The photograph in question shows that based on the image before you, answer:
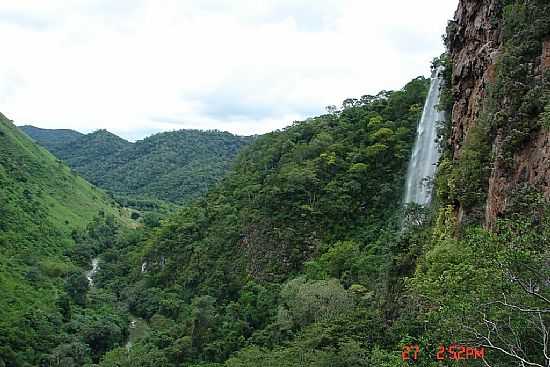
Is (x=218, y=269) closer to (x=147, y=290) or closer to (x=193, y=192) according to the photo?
(x=147, y=290)

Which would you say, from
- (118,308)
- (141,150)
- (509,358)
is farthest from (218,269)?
(141,150)

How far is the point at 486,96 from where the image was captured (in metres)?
15.8

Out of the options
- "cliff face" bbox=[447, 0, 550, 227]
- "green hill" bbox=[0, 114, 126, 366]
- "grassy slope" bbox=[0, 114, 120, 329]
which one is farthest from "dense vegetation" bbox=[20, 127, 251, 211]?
"cliff face" bbox=[447, 0, 550, 227]

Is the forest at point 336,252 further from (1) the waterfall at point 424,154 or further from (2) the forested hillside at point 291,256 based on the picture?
(1) the waterfall at point 424,154

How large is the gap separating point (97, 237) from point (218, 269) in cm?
3613

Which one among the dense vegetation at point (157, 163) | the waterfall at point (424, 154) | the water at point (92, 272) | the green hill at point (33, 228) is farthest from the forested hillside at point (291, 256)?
the dense vegetation at point (157, 163)

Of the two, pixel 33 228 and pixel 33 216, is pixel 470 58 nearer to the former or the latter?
pixel 33 228

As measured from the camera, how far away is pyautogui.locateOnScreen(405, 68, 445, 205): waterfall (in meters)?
29.0

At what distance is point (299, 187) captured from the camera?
3556 centimetres

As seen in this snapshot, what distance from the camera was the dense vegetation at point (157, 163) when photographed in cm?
10806

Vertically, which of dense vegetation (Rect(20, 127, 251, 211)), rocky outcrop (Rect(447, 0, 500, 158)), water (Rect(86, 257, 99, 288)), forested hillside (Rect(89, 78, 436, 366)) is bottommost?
water (Rect(86, 257, 99, 288))

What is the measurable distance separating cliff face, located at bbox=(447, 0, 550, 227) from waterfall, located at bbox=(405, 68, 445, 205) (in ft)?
22.7

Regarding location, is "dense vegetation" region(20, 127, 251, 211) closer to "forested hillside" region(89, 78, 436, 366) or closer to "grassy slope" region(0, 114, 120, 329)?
"grassy slope" region(0, 114, 120, 329)

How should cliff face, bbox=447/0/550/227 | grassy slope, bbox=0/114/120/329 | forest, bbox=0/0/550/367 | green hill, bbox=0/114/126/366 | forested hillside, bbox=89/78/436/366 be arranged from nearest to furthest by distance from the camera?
1. forest, bbox=0/0/550/367
2. cliff face, bbox=447/0/550/227
3. forested hillside, bbox=89/78/436/366
4. green hill, bbox=0/114/126/366
5. grassy slope, bbox=0/114/120/329
